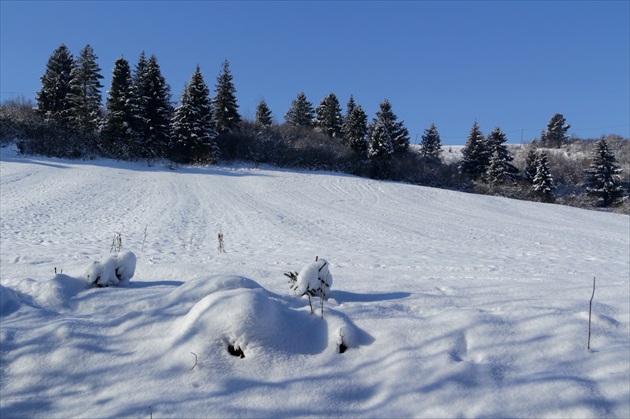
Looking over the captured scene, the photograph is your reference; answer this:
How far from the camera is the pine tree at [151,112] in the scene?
103ft

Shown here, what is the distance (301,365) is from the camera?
7.28 ft

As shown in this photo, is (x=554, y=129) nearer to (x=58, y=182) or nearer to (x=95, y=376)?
(x=58, y=182)

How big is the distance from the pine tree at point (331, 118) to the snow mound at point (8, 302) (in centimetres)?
4582

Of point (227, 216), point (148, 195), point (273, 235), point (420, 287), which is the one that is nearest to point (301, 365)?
point (420, 287)

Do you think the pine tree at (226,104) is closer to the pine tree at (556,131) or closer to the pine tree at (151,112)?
the pine tree at (151,112)

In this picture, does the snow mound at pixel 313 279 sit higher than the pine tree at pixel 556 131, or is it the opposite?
the pine tree at pixel 556 131

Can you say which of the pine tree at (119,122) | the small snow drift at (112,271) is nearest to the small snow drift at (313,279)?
the small snow drift at (112,271)

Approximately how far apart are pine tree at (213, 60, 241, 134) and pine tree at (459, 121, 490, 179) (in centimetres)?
2749

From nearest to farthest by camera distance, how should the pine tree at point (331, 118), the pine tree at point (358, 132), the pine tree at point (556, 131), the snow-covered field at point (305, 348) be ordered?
the snow-covered field at point (305, 348), the pine tree at point (358, 132), the pine tree at point (331, 118), the pine tree at point (556, 131)

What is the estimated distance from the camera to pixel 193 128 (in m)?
31.9

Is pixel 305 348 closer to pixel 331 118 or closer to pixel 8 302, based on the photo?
pixel 8 302

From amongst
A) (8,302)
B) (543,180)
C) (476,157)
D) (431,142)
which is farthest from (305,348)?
(431,142)

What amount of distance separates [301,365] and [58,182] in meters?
22.9

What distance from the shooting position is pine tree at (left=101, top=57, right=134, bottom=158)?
1204 inches
